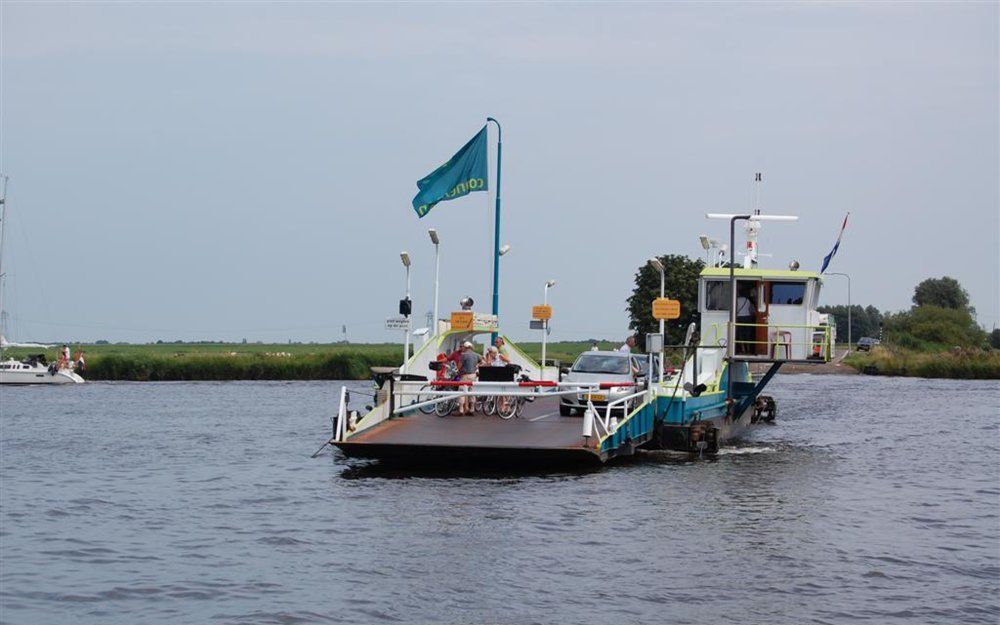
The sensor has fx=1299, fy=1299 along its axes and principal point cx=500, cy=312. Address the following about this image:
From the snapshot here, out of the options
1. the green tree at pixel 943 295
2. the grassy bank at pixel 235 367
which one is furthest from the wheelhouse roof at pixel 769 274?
the green tree at pixel 943 295

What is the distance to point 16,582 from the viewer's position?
15.8 m

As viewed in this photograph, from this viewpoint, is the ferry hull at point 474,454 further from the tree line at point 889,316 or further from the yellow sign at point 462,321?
the tree line at point 889,316

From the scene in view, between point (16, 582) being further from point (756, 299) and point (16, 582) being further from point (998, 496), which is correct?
point (756, 299)

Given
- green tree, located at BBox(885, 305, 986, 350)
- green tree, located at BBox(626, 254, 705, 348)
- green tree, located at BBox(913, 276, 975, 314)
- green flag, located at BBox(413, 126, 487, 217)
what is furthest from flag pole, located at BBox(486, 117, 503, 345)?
green tree, located at BBox(913, 276, 975, 314)

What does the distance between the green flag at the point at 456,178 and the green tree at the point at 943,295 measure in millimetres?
119251

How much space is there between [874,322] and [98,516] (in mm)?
174926

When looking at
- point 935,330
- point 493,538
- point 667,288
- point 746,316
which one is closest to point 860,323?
point 935,330

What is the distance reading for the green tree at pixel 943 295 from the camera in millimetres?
144375

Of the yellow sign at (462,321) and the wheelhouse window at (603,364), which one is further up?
the yellow sign at (462,321)

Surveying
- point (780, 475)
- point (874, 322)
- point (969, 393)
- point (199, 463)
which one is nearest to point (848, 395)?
point (969, 393)

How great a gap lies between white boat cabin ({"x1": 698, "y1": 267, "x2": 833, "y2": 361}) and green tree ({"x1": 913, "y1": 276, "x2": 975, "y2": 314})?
115 metres

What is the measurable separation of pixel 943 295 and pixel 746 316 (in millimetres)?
116495

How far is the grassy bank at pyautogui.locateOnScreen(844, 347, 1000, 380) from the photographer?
83188 millimetres

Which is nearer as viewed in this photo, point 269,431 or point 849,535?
point 849,535
